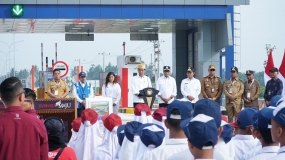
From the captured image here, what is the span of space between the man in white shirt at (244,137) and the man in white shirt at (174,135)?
165cm

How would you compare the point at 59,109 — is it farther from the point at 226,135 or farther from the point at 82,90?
the point at 226,135

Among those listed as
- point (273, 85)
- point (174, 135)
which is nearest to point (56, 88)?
point (273, 85)

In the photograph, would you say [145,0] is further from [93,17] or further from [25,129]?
[25,129]

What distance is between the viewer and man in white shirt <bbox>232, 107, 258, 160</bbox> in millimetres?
7508

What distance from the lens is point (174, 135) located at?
583 cm

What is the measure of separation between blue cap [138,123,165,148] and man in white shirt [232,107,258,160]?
1198 mm

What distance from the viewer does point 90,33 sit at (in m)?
33.1

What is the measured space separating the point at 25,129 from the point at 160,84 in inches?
546

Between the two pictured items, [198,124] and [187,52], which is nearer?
[198,124]

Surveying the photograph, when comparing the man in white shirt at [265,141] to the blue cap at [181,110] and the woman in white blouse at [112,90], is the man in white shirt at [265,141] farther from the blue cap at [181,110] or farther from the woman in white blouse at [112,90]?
the woman in white blouse at [112,90]

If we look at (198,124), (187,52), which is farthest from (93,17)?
(198,124)

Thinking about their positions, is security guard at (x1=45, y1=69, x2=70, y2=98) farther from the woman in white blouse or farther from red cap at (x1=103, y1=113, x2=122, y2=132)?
red cap at (x1=103, y1=113, x2=122, y2=132)

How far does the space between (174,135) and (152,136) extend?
2.97 ft

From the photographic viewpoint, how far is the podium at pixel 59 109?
50.0 feet
